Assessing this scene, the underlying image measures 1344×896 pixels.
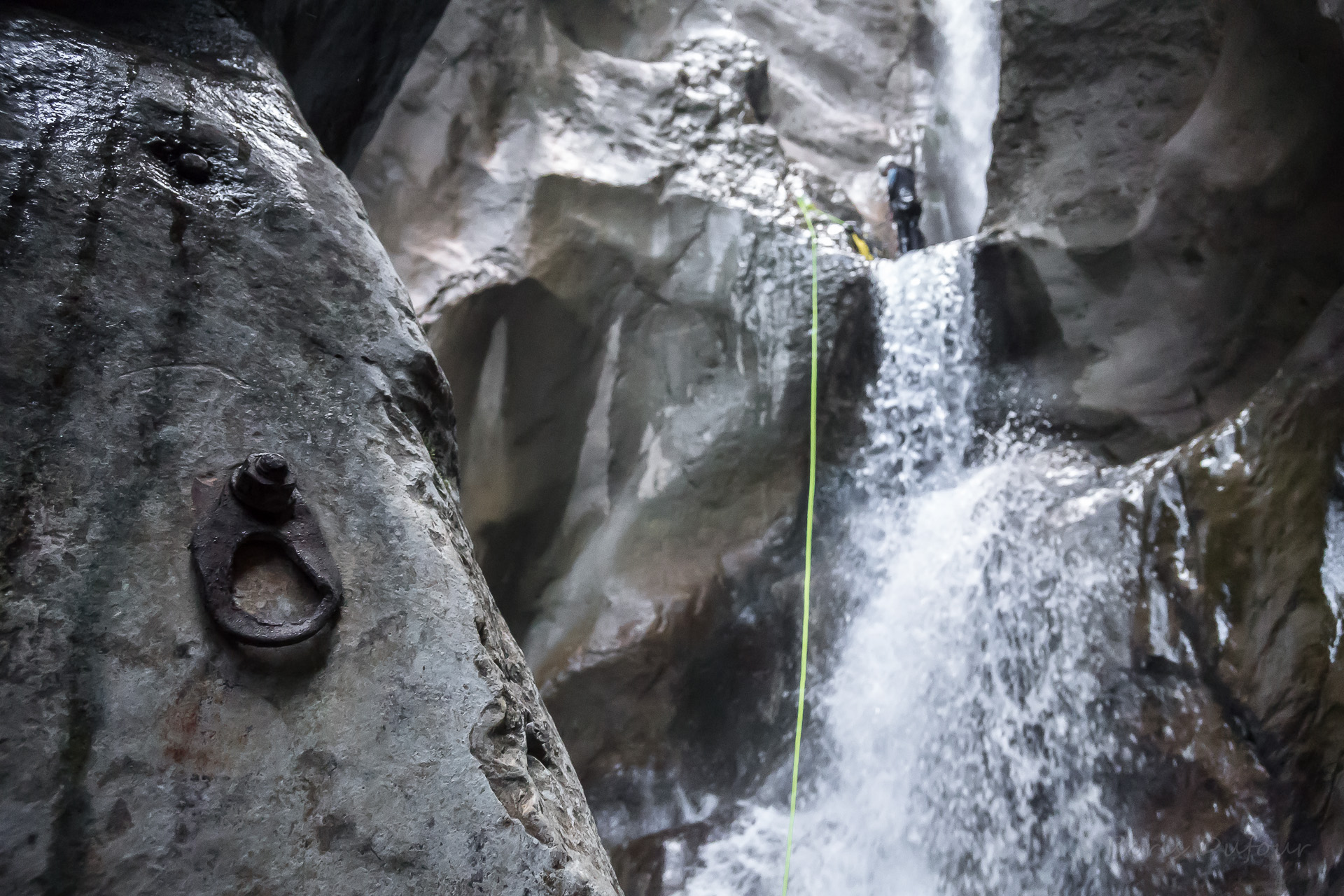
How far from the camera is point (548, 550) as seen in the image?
473cm

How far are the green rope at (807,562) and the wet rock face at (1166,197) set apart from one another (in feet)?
4.02

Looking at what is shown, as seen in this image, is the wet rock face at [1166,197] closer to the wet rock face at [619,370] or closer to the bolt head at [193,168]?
the wet rock face at [619,370]

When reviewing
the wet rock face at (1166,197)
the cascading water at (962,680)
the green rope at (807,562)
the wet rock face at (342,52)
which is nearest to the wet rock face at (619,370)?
the green rope at (807,562)

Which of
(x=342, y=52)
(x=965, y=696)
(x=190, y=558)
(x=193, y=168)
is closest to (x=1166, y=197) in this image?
(x=965, y=696)

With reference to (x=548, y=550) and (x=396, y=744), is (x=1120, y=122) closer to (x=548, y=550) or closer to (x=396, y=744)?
(x=548, y=550)

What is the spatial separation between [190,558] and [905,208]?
7.16 metres

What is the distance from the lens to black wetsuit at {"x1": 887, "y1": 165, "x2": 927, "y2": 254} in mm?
7344

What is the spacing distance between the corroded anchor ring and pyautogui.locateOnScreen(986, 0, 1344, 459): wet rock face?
4.24m

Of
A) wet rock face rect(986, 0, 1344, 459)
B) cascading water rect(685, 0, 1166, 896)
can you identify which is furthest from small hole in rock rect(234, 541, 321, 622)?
wet rock face rect(986, 0, 1344, 459)

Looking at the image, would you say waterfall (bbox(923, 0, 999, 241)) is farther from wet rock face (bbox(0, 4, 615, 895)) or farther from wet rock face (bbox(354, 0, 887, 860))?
wet rock face (bbox(0, 4, 615, 895))

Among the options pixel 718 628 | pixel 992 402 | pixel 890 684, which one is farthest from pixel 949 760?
pixel 992 402

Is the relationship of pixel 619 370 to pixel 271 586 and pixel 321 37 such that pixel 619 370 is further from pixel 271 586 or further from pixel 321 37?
pixel 271 586

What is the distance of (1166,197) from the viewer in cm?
443

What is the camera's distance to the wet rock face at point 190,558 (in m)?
1.13
